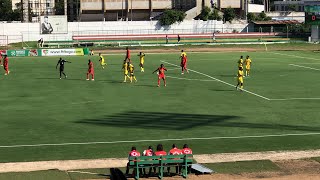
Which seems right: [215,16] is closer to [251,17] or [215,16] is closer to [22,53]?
[251,17]

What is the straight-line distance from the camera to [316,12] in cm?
9319

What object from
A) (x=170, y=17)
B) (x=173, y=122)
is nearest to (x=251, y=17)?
(x=170, y=17)

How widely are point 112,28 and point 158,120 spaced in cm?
8856

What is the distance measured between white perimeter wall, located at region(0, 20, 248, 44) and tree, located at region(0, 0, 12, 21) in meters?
32.5

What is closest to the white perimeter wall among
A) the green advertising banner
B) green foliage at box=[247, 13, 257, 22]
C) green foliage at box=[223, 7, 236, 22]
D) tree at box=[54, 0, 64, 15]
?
green foliage at box=[223, 7, 236, 22]

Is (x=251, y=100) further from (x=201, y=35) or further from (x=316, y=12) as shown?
(x=201, y=35)

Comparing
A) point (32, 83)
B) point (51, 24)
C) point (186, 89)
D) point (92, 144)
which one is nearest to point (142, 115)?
point (92, 144)

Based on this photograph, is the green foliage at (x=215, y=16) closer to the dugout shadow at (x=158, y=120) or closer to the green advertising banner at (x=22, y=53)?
the green advertising banner at (x=22, y=53)

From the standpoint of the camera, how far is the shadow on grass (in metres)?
31.6

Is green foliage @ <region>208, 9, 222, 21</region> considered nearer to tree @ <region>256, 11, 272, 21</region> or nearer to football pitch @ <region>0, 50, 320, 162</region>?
tree @ <region>256, 11, 272, 21</region>

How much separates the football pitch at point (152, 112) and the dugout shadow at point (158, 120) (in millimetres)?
51

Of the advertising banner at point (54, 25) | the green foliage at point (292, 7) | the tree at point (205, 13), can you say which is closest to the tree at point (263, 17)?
the tree at point (205, 13)

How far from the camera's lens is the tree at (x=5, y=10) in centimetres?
14427

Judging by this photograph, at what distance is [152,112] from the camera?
35.7m
